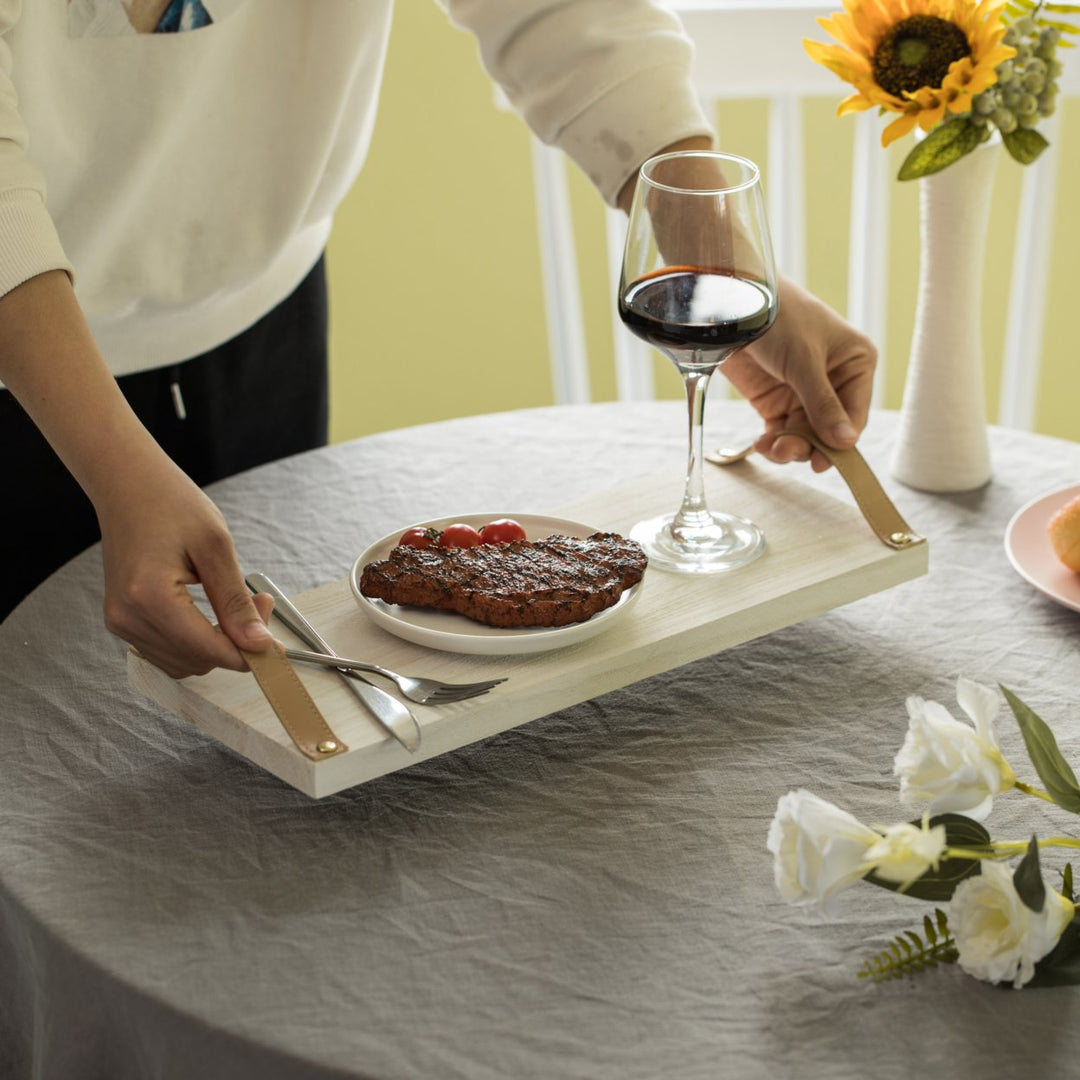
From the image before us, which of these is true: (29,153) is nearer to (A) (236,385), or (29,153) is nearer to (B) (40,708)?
(A) (236,385)

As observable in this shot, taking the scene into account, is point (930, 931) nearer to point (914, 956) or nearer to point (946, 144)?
point (914, 956)

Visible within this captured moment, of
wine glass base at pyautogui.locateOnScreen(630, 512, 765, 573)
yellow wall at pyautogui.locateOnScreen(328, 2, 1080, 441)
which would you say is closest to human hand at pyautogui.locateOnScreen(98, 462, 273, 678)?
wine glass base at pyautogui.locateOnScreen(630, 512, 765, 573)

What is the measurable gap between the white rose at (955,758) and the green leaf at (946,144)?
0.64 m

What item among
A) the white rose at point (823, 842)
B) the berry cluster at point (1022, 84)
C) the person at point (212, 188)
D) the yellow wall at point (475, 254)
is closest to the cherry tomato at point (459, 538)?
the person at point (212, 188)

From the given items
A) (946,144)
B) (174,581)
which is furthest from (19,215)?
(946,144)

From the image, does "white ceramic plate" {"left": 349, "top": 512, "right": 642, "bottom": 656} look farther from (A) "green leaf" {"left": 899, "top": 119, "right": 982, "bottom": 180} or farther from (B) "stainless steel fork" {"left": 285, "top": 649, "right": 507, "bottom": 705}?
(A) "green leaf" {"left": 899, "top": 119, "right": 982, "bottom": 180}

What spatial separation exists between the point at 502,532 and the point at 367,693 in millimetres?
225

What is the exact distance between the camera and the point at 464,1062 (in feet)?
2.32

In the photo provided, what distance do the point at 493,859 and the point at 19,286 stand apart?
1.68ft

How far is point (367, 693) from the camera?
91 cm

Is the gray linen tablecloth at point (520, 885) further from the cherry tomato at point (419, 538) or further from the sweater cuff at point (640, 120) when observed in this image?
the sweater cuff at point (640, 120)

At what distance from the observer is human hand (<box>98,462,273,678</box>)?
0.90 meters

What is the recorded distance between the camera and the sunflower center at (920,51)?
3.84ft

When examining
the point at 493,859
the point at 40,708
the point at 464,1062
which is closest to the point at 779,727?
the point at 493,859
